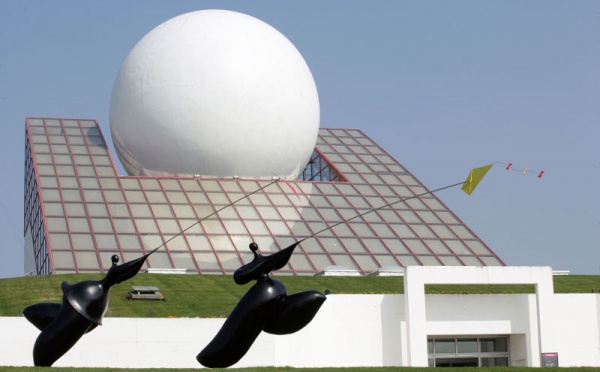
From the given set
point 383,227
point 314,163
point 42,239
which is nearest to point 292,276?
point 383,227

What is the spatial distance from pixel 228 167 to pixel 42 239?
960 cm

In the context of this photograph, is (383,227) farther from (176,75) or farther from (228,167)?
(176,75)

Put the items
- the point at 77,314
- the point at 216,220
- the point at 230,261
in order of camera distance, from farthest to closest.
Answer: the point at 216,220
the point at 230,261
the point at 77,314

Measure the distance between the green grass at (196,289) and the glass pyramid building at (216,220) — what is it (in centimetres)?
233

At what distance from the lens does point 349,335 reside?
3222cm

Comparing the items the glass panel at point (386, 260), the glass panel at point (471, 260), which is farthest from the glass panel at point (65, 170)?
the glass panel at point (471, 260)

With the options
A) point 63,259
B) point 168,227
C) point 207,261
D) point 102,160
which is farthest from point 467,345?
point 102,160

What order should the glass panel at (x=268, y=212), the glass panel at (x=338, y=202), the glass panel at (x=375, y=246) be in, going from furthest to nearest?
the glass panel at (x=338, y=202)
the glass panel at (x=268, y=212)
the glass panel at (x=375, y=246)

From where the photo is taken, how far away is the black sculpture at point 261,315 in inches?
527

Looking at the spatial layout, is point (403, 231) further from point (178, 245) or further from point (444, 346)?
point (444, 346)

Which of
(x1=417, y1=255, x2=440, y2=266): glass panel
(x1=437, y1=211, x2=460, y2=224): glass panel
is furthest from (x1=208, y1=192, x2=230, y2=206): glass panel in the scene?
(x1=437, y1=211, x2=460, y2=224): glass panel

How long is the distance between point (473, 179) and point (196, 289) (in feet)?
81.3

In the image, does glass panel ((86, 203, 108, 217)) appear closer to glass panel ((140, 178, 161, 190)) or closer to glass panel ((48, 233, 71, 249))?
glass panel ((48, 233, 71, 249))

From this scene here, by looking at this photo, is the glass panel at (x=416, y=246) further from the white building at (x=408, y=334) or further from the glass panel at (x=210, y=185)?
the white building at (x=408, y=334)
